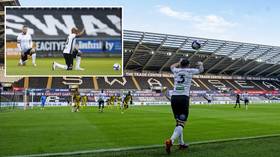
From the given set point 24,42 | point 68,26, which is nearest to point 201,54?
point 68,26

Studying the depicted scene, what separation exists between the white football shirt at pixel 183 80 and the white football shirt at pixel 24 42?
2775cm

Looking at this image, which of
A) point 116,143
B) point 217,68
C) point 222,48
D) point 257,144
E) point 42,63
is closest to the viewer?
A: point 257,144

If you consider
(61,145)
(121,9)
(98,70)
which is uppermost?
(121,9)

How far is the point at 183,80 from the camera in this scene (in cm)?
948

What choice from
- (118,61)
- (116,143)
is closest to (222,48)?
(118,61)

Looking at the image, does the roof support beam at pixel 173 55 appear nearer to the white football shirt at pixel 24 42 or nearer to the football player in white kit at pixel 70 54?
the football player in white kit at pixel 70 54

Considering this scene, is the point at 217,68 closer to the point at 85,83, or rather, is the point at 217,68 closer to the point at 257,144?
the point at 85,83

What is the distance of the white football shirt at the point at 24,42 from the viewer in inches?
1385

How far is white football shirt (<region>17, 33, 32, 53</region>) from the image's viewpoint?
3519cm

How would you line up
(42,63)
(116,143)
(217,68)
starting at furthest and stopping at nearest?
(217,68)
(42,63)
(116,143)

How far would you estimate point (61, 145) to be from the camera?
1090cm

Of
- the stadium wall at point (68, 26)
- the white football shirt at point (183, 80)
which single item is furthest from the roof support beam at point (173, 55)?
the white football shirt at point (183, 80)

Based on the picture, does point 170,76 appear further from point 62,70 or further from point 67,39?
point 62,70

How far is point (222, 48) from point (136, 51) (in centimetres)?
1495
